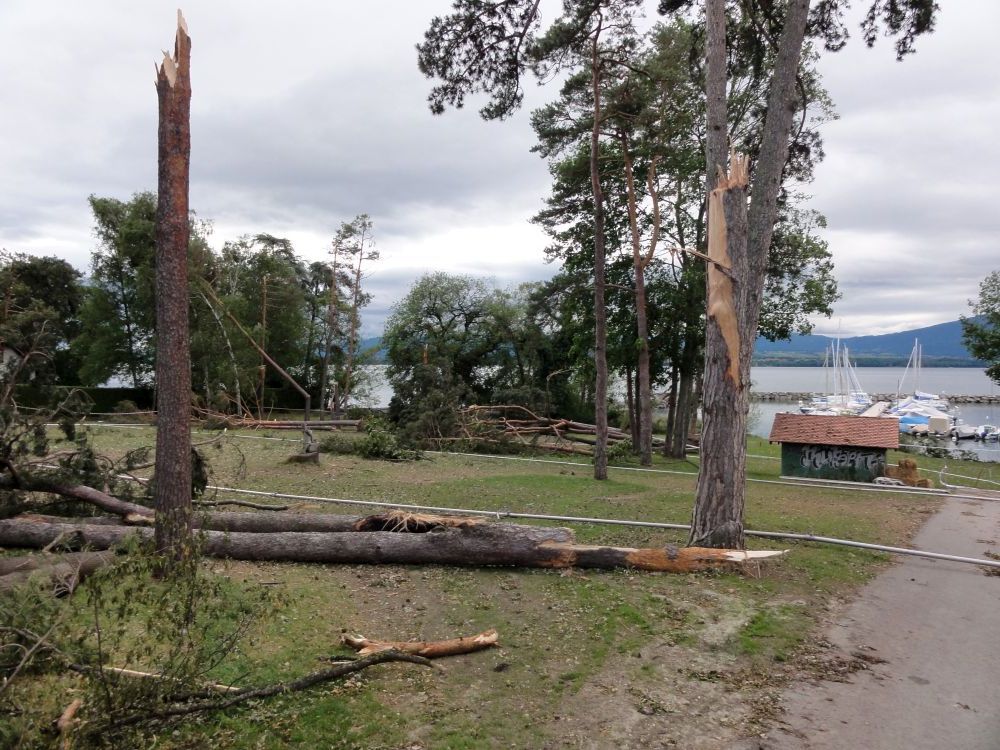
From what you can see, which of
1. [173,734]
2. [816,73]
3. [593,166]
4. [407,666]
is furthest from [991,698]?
[816,73]

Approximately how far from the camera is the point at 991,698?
462 centimetres

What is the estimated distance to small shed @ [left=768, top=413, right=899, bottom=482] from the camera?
17.4 metres

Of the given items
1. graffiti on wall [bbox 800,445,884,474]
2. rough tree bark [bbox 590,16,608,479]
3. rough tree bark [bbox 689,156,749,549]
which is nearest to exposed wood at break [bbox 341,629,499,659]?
rough tree bark [bbox 689,156,749,549]

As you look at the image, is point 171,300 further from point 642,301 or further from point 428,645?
point 642,301

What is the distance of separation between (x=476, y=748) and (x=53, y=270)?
4102 cm

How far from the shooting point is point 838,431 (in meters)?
17.8

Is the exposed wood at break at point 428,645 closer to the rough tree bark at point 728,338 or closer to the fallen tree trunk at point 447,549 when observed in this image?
the fallen tree trunk at point 447,549

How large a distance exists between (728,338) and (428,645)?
479cm

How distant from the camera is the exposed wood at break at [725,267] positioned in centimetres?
771

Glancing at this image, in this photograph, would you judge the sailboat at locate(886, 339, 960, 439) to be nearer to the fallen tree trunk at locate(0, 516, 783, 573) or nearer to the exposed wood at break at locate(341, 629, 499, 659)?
the fallen tree trunk at locate(0, 516, 783, 573)

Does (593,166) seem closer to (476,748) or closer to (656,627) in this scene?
(656,627)

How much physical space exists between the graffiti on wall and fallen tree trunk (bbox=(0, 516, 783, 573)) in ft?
39.3

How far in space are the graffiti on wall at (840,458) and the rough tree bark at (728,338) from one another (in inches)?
454

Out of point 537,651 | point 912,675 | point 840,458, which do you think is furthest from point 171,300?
point 840,458
